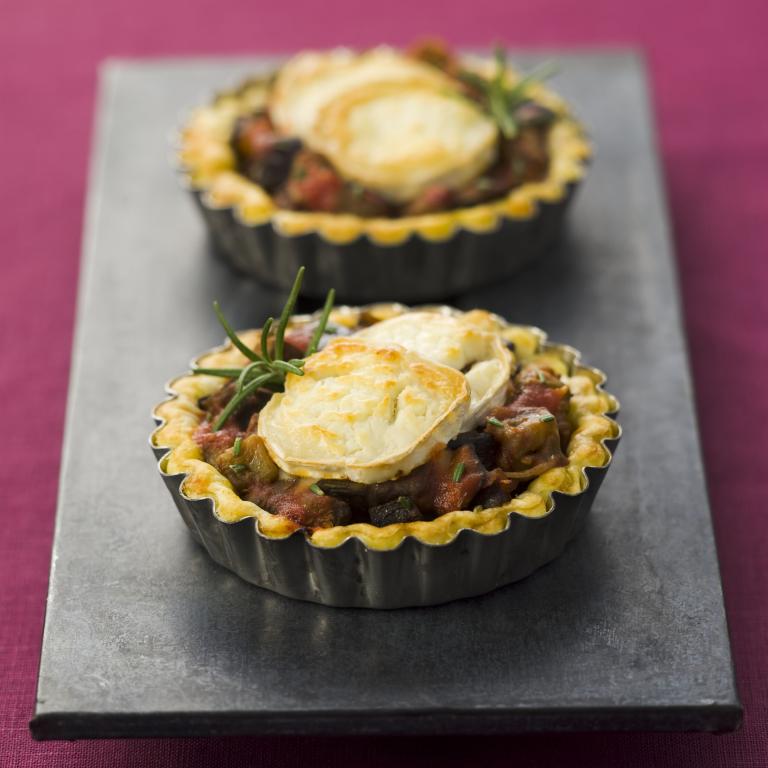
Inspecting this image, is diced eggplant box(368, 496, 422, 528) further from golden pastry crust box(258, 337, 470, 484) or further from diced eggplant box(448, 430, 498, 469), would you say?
diced eggplant box(448, 430, 498, 469)

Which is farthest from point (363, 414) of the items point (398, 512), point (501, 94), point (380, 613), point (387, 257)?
point (501, 94)

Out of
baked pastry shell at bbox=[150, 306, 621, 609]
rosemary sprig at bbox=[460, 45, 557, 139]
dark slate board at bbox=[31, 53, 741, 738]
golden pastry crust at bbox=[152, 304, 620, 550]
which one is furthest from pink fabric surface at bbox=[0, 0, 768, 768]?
rosemary sprig at bbox=[460, 45, 557, 139]

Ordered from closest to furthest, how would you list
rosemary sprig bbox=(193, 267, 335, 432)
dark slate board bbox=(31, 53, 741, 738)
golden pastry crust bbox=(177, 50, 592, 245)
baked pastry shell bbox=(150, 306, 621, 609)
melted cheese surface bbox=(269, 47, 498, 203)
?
dark slate board bbox=(31, 53, 741, 738) → baked pastry shell bbox=(150, 306, 621, 609) → rosemary sprig bbox=(193, 267, 335, 432) → golden pastry crust bbox=(177, 50, 592, 245) → melted cheese surface bbox=(269, 47, 498, 203)

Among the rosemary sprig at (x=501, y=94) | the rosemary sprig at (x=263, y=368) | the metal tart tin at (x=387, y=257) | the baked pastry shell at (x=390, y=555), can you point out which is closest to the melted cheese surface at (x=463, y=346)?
the rosemary sprig at (x=263, y=368)

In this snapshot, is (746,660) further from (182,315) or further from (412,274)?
(182,315)

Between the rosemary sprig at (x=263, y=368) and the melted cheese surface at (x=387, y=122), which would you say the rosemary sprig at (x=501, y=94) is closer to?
the melted cheese surface at (x=387, y=122)

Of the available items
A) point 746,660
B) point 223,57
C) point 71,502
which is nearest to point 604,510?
point 746,660
